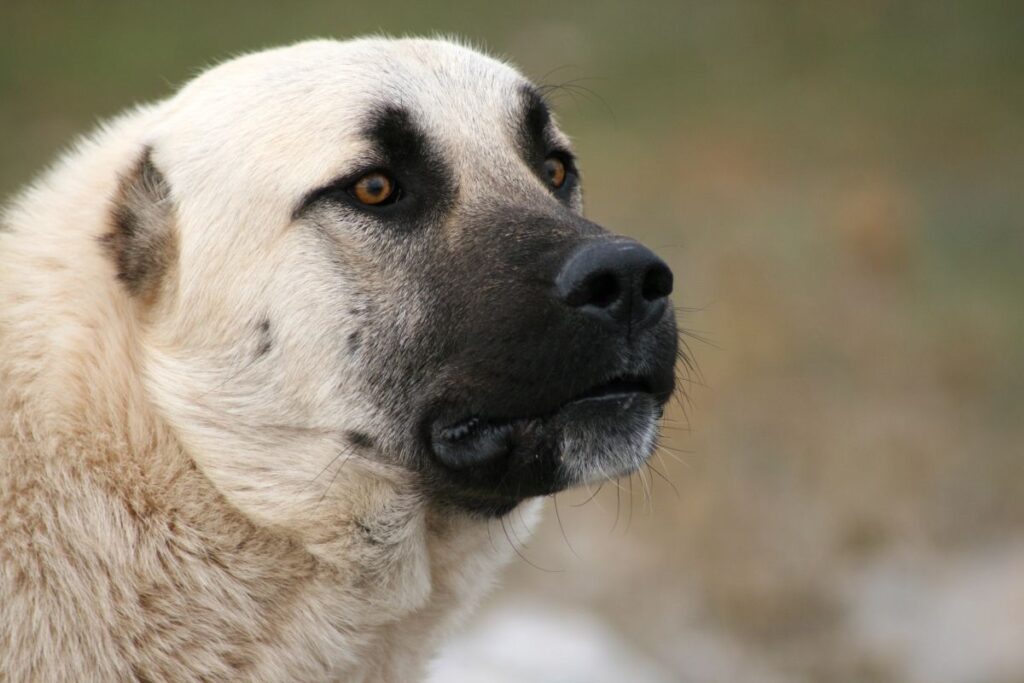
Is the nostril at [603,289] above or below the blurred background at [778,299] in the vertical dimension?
below

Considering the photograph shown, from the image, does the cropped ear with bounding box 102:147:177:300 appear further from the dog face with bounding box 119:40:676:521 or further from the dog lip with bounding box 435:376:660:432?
the dog lip with bounding box 435:376:660:432

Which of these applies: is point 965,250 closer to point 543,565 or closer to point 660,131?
point 660,131

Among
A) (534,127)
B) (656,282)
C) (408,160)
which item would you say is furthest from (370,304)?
(534,127)

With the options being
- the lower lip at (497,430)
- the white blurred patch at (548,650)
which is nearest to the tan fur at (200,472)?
the lower lip at (497,430)

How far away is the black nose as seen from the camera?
2764mm

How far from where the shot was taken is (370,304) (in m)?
3.00

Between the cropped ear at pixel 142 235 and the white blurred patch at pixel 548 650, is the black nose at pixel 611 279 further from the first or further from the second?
the white blurred patch at pixel 548 650

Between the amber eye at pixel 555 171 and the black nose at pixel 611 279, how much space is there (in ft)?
2.56

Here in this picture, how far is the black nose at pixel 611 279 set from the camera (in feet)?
9.07

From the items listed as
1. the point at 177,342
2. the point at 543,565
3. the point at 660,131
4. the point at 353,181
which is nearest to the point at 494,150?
the point at 353,181

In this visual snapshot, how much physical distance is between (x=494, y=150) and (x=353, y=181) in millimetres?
435

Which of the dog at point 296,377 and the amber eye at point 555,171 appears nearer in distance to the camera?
the dog at point 296,377

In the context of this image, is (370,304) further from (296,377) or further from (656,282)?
(656,282)

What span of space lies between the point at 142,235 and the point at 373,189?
1.96 ft
